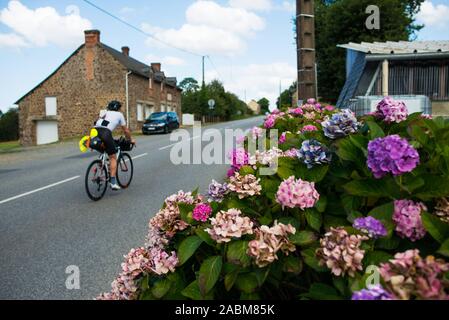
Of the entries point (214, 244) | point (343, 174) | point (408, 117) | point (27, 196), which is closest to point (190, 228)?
point (214, 244)

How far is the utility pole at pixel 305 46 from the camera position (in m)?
6.24

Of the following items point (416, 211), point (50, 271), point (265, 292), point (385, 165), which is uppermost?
point (385, 165)

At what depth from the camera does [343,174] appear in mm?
1628

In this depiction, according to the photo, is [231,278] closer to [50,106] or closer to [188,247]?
[188,247]

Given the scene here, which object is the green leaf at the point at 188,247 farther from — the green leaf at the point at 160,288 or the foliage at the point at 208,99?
the foliage at the point at 208,99

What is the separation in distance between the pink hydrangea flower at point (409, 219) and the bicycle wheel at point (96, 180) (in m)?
6.95

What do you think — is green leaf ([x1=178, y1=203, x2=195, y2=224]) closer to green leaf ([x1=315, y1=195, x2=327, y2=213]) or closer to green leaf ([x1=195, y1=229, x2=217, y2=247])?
green leaf ([x1=195, y1=229, x2=217, y2=247])

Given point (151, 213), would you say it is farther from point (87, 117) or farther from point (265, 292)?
point (87, 117)

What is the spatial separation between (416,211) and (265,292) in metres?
0.62

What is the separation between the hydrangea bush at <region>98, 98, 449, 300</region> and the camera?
1.26 m

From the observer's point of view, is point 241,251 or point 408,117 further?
point 408,117

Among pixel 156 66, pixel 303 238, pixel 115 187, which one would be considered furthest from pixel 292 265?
pixel 156 66

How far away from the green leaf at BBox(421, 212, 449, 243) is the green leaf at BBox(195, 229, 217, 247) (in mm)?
735

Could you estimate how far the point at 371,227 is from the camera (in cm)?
136
